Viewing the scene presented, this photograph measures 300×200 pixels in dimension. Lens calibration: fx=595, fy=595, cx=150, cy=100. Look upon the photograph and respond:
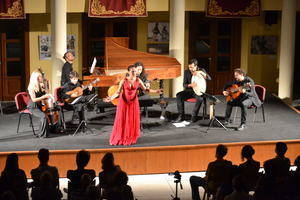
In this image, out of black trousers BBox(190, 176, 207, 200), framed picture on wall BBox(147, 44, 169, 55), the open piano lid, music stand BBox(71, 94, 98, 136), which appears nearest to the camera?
black trousers BBox(190, 176, 207, 200)

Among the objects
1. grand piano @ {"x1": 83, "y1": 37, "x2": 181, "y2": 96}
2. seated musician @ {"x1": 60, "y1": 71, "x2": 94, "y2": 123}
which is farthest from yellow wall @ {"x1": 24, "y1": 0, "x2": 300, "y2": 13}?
seated musician @ {"x1": 60, "y1": 71, "x2": 94, "y2": 123}

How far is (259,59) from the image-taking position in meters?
15.9

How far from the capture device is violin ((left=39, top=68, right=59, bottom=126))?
417 inches

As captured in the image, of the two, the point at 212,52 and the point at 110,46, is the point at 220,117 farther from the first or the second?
the point at 212,52

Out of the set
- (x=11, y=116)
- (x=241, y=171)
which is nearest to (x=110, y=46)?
(x=11, y=116)

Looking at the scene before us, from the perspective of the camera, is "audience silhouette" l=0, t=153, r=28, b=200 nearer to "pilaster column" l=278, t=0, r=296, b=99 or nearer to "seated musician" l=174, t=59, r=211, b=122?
"seated musician" l=174, t=59, r=211, b=122

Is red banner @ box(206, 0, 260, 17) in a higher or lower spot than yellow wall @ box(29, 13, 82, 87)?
higher

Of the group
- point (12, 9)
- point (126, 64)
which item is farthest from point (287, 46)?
point (12, 9)

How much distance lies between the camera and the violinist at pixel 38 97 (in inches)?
410

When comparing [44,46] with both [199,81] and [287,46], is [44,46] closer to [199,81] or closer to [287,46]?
[199,81]

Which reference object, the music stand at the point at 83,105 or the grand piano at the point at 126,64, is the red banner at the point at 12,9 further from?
the music stand at the point at 83,105

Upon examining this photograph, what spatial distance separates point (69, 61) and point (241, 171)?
549cm

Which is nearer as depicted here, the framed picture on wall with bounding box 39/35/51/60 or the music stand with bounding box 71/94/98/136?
the music stand with bounding box 71/94/98/136

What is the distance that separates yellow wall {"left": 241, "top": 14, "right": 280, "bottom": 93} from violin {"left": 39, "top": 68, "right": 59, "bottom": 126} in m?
6.63
